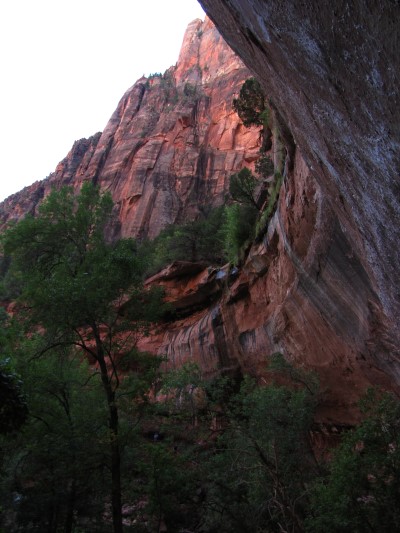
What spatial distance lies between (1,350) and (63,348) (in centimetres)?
191

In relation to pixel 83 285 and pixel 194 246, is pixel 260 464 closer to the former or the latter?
pixel 83 285

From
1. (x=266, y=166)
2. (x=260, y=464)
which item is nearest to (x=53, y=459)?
(x=260, y=464)

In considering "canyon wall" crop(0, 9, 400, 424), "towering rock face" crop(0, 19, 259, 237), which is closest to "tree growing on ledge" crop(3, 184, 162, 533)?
"canyon wall" crop(0, 9, 400, 424)

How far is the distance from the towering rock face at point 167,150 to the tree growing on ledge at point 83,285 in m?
27.6

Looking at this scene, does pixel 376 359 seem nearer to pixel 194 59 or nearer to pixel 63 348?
pixel 63 348

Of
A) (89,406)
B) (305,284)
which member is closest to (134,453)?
(89,406)

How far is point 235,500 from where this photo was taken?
442 inches

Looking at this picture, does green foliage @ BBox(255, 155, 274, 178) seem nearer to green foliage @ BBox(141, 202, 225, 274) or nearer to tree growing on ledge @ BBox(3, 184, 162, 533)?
green foliage @ BBox(141, 202, 225, 274)

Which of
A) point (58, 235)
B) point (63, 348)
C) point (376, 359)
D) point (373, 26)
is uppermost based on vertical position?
point (58, 235)

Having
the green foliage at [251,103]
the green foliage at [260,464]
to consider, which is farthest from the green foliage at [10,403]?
the green foliage at [251,103]

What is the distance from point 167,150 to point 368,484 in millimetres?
46325

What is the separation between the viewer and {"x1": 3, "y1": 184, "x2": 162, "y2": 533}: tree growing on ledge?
10.8 metres

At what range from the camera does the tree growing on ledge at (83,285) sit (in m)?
10.8

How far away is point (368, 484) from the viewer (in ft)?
28.1
